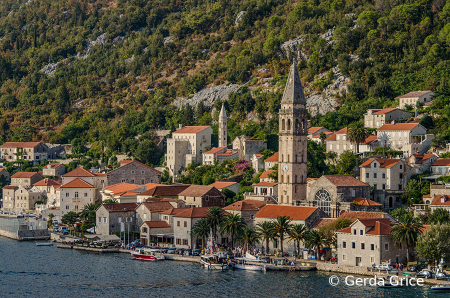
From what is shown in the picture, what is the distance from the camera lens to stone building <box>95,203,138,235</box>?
97.1 metres

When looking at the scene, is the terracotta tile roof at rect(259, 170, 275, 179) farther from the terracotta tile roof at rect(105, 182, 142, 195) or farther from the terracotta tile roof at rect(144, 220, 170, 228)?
the terracotta tile roof at rect(144, 220, 170, 228)

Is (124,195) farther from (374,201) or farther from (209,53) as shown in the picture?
(209,53)

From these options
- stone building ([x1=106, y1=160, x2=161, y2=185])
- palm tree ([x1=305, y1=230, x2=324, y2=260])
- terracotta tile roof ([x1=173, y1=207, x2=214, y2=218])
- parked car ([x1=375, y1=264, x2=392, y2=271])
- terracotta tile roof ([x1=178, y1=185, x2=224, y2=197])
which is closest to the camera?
parked car ([x1=375, y1=264, x2=392, y2=271])

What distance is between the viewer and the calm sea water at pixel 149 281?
66.4m

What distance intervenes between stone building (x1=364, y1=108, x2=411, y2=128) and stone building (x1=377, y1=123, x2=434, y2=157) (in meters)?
4.17

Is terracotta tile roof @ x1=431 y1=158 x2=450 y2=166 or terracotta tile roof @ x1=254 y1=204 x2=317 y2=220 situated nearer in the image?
terracotta tile roof @ x1=254 y1=204 x2=317 y2=220

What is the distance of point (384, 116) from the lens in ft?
374

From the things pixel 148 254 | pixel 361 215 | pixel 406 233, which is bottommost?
pixel 148 254

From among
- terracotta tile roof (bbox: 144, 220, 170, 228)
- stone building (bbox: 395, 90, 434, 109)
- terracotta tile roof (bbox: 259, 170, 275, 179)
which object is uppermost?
stone building (bbox: 395, 90, 434, 109)

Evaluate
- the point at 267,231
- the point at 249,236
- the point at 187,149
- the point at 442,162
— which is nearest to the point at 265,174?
the point at 442,162

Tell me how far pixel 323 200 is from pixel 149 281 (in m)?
24.5

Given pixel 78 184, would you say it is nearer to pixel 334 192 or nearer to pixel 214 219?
pixel 214 219

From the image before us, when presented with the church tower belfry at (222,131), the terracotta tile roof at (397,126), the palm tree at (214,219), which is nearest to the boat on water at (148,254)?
the palm tree at (214,219)

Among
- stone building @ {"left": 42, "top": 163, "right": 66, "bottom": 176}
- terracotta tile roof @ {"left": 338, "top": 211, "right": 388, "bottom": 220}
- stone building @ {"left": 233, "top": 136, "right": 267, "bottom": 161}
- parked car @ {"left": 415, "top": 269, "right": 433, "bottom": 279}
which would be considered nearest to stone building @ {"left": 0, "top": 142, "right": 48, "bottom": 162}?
stone building @ {"left": 42, "top": 163, "right": 66, "bottom": 176}
